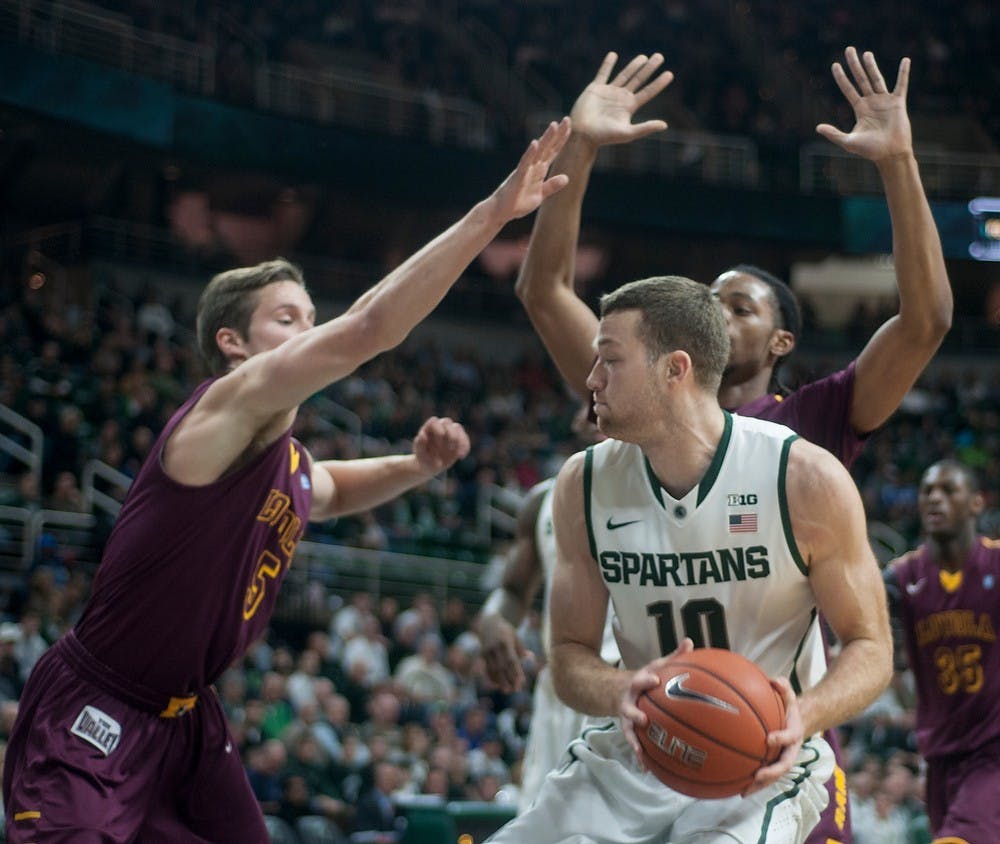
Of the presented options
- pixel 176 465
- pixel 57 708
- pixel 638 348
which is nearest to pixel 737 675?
pixel 638 348

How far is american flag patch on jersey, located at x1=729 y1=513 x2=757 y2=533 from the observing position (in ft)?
12.1

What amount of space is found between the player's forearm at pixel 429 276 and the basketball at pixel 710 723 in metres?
1.16

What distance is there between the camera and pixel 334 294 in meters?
22.6

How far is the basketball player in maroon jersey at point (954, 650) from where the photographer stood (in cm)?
601

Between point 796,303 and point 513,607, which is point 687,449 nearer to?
point 796,303

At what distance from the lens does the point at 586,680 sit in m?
3.74

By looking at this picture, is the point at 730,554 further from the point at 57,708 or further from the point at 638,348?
the point at 57,708

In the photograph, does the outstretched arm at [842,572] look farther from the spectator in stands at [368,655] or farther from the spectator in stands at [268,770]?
the spectator in stands at [368,655]

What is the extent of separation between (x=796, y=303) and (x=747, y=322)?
1.20 ft

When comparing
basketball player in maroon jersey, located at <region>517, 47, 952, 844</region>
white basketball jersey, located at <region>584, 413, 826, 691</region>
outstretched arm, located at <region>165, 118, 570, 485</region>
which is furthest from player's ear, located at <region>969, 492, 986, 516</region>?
outstretched arm, located at <region>165, 118, 570, 485</region>

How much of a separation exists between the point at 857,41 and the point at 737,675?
27.5 m

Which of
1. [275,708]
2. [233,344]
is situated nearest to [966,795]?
[233,344]

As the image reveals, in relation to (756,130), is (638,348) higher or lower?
lower

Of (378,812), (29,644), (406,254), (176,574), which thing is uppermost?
(406,254)
